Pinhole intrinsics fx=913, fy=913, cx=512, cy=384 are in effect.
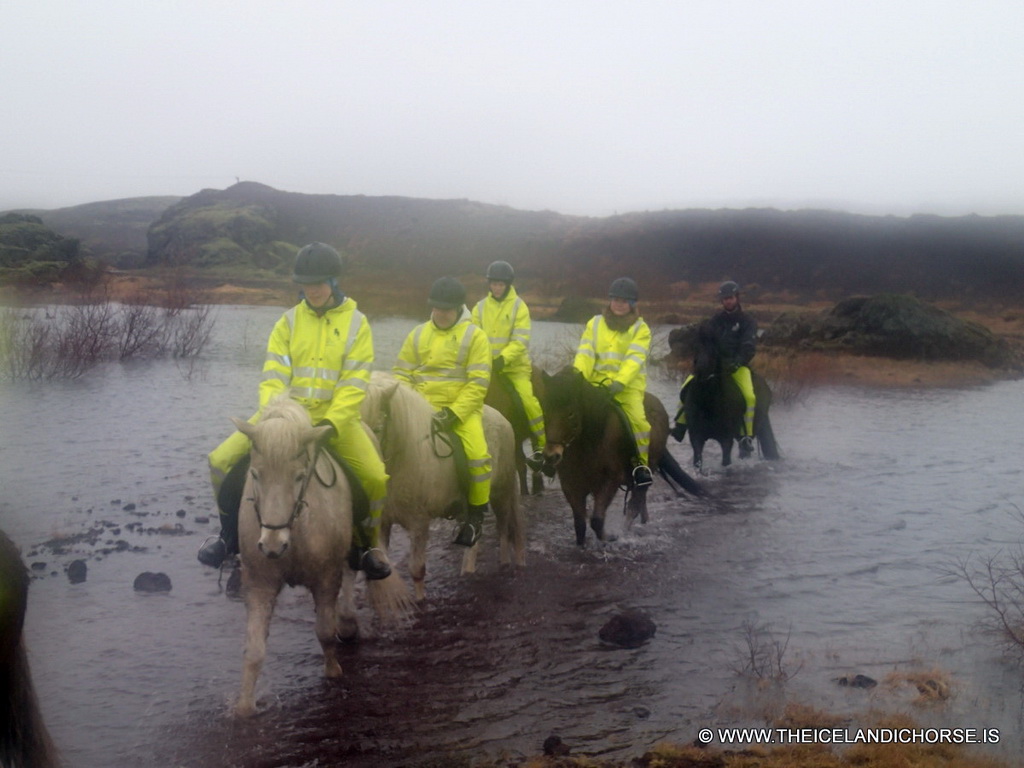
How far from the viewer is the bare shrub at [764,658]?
232 inches

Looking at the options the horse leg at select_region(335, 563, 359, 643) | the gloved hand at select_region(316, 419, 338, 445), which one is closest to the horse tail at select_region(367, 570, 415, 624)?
the horse leg at select_region(335, 563, 359, 643)

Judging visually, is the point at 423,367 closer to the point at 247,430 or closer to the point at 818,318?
the point at 247,430

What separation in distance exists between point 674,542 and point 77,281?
1671 cm

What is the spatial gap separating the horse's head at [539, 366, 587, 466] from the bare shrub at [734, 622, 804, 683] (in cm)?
250

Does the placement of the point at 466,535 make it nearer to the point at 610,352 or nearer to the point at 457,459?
the point at 457,459

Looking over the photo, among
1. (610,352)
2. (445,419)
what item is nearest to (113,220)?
(610,352)

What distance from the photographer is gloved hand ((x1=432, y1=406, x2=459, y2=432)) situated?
730 centimetres

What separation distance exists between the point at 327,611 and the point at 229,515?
2.75 ft

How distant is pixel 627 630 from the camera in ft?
21.7

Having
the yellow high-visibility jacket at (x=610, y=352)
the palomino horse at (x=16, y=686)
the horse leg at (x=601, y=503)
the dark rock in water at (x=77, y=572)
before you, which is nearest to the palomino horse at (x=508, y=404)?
the yellow high-visibility jacket at (x=610, y=352)

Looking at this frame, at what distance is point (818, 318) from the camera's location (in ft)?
100

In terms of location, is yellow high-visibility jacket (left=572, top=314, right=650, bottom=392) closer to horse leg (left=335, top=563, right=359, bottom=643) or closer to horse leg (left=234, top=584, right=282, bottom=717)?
horse leg (left=335, top=563, right=359, bottom=643)

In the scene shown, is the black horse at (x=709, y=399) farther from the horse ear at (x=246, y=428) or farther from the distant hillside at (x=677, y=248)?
the distant hillside at (x=677, y=248)

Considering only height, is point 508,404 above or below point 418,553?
above
